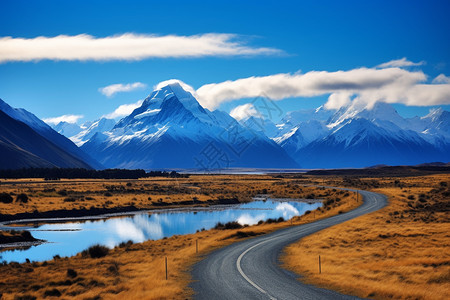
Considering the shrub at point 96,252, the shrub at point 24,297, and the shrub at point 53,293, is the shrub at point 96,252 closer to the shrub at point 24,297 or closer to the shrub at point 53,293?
the shrub at point 53,293

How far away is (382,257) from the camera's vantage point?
29.5 m

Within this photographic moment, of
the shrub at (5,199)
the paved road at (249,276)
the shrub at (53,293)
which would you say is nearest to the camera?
the paved road at (249,276)

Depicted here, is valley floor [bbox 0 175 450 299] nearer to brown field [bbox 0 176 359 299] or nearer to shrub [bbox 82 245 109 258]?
brown field [bbox 0 176 359 299]

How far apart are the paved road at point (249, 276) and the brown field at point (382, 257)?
1.12 meters

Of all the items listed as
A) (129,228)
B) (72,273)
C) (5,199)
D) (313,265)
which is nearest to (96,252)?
(72,273)

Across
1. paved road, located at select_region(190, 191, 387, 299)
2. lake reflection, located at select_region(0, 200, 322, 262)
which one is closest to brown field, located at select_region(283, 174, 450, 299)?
paved road, located at select_region(190, 191, 387, 299)

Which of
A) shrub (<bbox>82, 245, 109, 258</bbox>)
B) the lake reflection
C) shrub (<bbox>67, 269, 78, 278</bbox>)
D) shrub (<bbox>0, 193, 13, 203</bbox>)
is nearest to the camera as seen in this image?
shrub (<bbox>67, 269, 78, 278</bbox>)

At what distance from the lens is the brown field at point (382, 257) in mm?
21083

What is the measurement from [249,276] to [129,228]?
120 feet

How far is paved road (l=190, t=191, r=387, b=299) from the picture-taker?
20.6 metres

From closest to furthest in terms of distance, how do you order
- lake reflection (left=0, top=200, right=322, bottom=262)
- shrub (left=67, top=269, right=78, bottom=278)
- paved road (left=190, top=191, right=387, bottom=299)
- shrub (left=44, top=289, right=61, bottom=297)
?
paved road (left=190, top=191, right=387, bottom=299), shrub (left=44, top=289, right=61, bottom=297), shrub (left=67, top=269, right=78, bottom=278), lake reflection (left=0, top=200, right=322, bottom=262)

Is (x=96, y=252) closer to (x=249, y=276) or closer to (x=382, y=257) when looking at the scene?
(x=249, y=276)

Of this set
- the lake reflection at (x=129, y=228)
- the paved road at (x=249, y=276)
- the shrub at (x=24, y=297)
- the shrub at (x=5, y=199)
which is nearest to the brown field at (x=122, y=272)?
the shrub at (x=24, y=297)

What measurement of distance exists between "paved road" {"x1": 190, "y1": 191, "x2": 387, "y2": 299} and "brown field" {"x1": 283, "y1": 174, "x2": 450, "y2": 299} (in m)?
1.12
